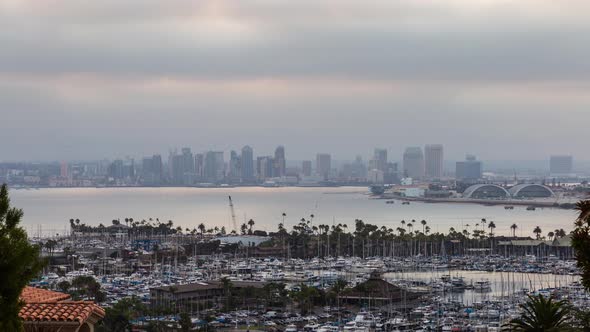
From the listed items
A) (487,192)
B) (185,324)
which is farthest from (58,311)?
(487,192)

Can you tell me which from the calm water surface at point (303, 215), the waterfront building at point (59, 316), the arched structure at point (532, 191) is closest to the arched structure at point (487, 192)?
the arched structure at point (532, 191)

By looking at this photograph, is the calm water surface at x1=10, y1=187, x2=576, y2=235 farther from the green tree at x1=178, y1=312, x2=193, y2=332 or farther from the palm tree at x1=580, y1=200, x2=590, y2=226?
the palm tree at x1=580, y1=200, x2=590, y2=226

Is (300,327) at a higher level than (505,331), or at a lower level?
lower

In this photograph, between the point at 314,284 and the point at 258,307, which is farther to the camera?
the point at 314,284

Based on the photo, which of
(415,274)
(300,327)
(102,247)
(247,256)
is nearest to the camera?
(300,327)

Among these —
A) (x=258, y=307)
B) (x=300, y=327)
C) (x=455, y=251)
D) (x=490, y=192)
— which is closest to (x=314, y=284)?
(x=258, y=307)

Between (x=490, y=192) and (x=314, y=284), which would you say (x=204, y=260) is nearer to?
(x=314, y=284)

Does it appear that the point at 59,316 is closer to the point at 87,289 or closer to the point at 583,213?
the point at 583,213
